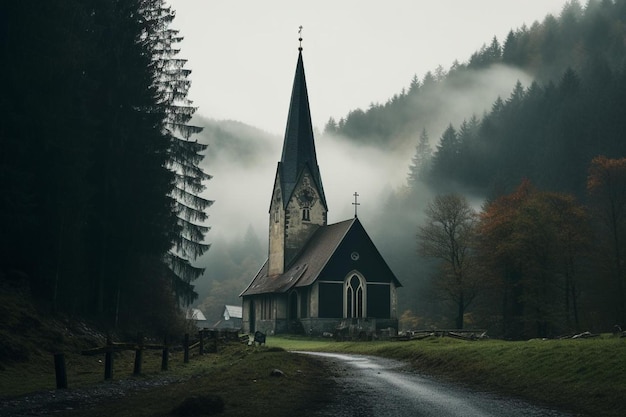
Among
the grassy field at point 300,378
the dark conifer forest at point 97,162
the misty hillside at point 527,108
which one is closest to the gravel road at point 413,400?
the grassy field at point 300,378

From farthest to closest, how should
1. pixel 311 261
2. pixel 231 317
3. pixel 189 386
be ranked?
pixel 231 317
pixel 311 261
pixel 189 386

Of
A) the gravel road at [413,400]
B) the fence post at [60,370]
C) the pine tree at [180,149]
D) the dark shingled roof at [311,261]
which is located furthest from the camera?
the dark shingled roof at [311,261]

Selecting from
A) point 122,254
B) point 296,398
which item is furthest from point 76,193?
point 296,398

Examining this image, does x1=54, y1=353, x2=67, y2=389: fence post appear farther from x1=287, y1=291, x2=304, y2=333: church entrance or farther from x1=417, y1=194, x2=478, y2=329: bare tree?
x1=417, y1=194, x2=478, y2=329: bare tree

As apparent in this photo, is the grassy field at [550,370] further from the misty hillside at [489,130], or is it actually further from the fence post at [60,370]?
the misty hillside at [489,130]

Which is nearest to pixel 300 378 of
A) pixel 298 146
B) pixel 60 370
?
pixel 60 370

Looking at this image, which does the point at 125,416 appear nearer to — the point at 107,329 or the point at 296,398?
the point at 296,398

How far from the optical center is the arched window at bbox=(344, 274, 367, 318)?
61750mm

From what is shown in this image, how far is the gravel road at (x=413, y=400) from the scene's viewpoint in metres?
Result: 14.1

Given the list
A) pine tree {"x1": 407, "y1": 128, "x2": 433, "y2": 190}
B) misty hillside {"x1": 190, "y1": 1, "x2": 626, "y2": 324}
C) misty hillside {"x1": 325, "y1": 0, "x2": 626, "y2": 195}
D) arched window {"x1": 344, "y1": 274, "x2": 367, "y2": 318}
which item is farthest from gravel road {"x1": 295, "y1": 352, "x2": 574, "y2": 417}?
pine tree {"x1": 407, "y1": 128, "x2": 433, "y2": 190}

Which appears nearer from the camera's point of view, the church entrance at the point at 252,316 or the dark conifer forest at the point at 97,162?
the dark conifer forest at the point at 97,162

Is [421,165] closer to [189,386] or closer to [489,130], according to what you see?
[489,130]

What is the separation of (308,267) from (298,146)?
14.5 m

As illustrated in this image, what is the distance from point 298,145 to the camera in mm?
72500
